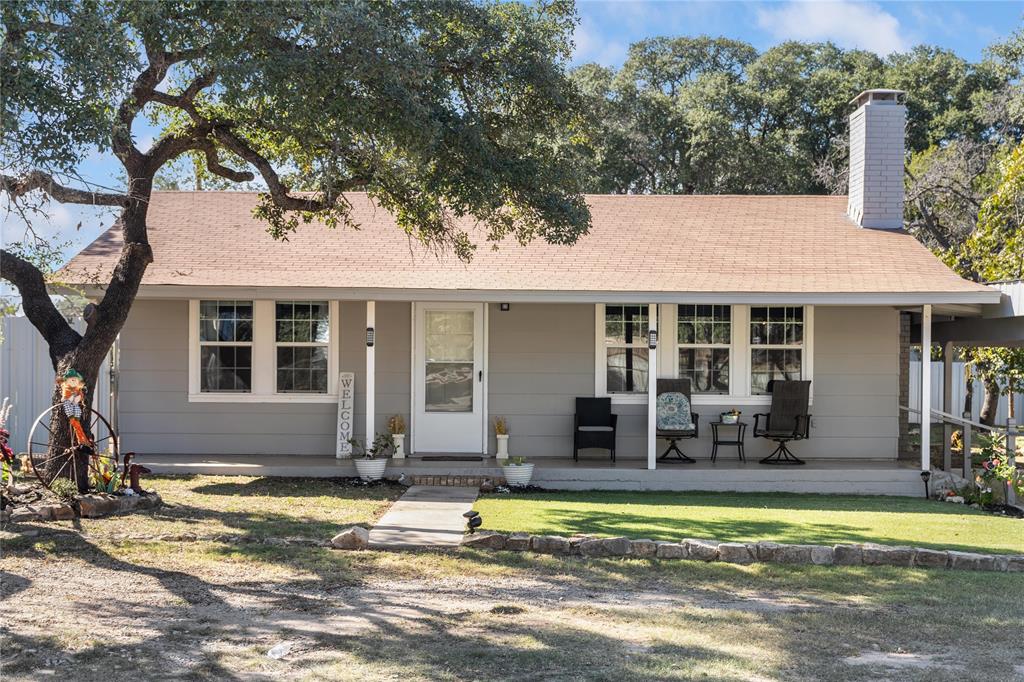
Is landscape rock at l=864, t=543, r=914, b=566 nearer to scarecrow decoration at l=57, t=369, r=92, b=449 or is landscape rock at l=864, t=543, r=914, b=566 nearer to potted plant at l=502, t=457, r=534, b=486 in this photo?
potted plant at l=502, t=457, r=534, b=486

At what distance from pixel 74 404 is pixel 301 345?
4.04 metres

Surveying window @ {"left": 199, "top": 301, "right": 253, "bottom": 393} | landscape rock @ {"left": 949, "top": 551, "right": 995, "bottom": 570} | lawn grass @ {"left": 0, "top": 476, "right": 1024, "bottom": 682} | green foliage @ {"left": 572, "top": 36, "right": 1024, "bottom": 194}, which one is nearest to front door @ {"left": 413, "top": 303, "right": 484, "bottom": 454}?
window @ {"left": 199, "top": 301, "right": 253, "bottom": 393}

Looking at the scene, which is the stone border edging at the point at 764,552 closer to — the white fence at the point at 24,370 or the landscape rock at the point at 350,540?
the landscape rock at the point at 350,540

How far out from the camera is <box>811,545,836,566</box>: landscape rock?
7199 millimetres

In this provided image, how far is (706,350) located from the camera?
39.9 ft

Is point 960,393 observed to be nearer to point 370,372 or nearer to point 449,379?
point 449,379

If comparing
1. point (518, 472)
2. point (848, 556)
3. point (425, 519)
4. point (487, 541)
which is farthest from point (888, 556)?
point (518, 472)

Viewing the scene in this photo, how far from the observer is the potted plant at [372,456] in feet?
35.6

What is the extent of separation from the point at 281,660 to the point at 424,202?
202 inches

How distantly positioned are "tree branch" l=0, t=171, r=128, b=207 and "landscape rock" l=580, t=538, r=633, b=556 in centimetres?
487

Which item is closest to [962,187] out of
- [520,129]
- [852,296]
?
[852,296]

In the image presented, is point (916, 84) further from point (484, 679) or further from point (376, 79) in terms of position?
point (484, 679)

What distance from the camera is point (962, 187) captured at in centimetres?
2164

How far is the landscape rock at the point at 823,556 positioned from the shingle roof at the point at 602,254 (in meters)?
4.18
